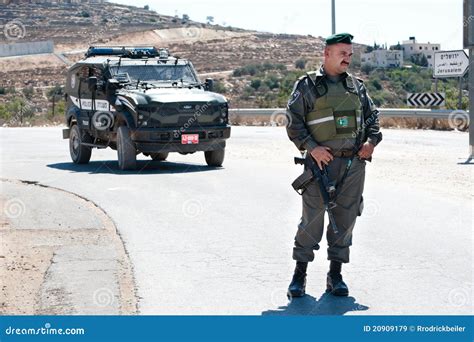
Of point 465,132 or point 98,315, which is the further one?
point 465,132

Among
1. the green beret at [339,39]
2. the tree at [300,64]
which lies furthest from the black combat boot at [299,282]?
the tree at [300,64]

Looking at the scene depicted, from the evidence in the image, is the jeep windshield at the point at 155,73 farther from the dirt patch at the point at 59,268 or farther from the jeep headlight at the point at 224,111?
the dirt patch at the point at 59,268

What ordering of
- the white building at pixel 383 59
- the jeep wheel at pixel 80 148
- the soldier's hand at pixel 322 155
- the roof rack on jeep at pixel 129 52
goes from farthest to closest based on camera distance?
the white building at pixel 383 59 → the jeep wheel at pixel 80 148 → the roof rack on jeep at pixel 129 52 → the soldier's hand at pixel 322 155

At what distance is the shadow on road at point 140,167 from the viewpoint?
19328 millimetres

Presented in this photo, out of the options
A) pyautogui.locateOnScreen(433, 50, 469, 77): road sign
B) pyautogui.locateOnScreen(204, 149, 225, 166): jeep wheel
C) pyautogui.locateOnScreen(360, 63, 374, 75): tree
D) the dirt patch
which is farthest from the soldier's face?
pyautogui.locateOnScreen(360, 63, 374, 75): tree

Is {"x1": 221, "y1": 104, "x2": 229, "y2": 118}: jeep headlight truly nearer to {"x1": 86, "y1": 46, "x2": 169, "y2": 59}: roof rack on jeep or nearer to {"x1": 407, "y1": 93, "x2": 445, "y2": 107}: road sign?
{"x1": 86, "y1": 46, "x2": 169, "y2": 59}: roof rack on jeep

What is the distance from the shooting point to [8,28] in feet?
361

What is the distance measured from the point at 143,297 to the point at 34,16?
387 ft

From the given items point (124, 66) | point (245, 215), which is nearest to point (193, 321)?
point (245, 215)

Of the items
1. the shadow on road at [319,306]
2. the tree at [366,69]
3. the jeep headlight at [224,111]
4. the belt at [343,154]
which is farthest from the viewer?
the tree at [366,69]

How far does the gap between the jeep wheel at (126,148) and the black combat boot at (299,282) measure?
11572 mm

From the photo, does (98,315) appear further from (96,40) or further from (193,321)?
(96,40)

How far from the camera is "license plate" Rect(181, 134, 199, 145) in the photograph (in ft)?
62.6

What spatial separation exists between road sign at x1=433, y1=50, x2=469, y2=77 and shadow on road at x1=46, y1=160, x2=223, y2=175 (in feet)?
50.8
